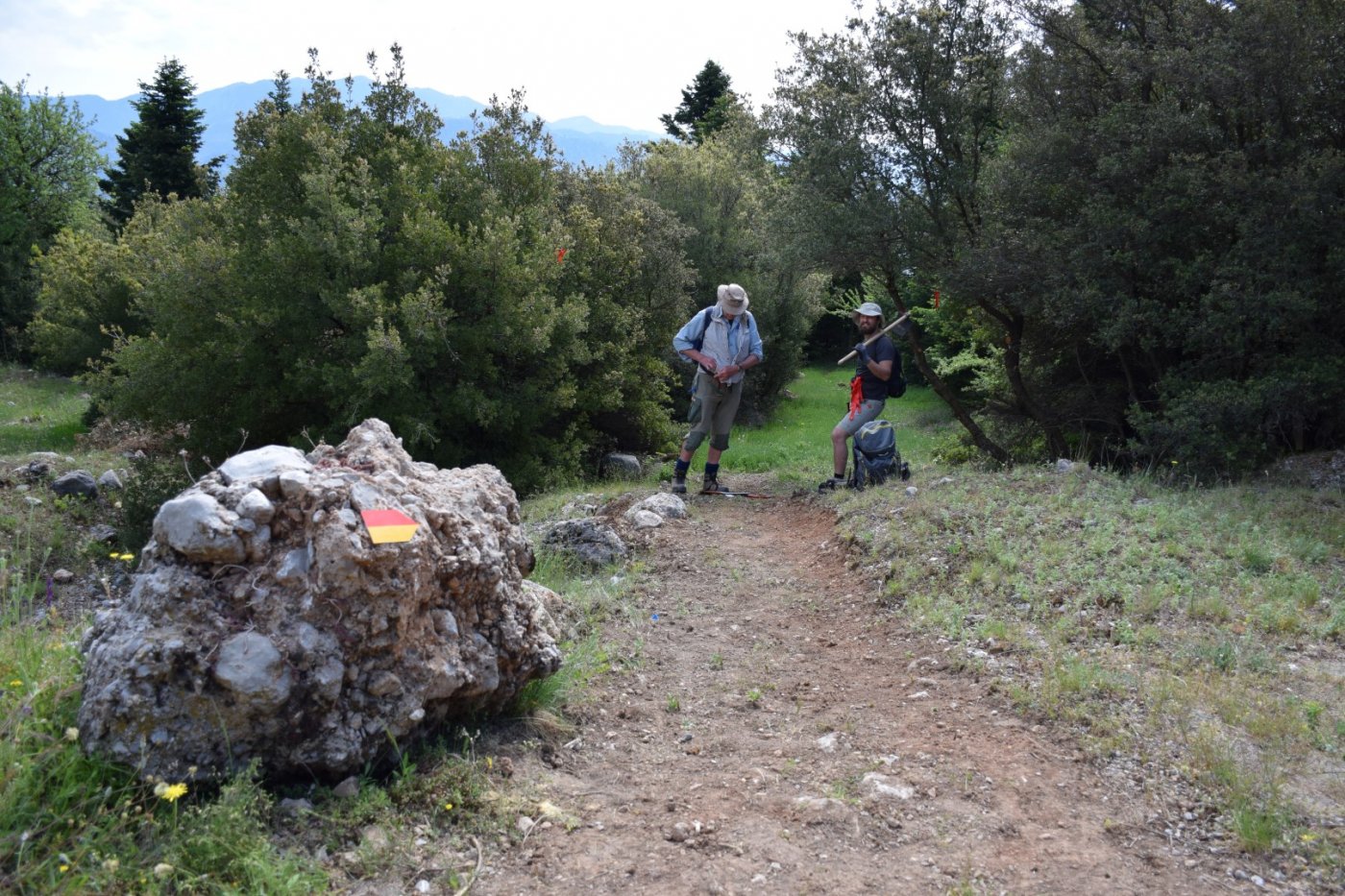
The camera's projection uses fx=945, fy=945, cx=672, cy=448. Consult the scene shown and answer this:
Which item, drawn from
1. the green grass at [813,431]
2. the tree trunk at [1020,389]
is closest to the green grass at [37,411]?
the green grass at [813,431]

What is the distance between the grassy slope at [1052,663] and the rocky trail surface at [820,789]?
235 millimetres

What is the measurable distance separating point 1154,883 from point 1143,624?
2.44 metres

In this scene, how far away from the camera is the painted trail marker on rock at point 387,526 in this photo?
3791 millimetres

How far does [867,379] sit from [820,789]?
7.04m

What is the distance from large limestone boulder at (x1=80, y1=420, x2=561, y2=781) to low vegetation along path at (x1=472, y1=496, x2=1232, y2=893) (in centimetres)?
69

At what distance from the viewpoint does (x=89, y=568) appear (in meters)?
10.2

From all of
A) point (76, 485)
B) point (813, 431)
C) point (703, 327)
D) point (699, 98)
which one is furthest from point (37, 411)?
point (699, 98)

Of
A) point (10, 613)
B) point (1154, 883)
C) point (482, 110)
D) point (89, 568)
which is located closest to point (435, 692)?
point (10, 613)

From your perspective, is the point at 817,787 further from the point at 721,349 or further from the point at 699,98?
the point at 699,98

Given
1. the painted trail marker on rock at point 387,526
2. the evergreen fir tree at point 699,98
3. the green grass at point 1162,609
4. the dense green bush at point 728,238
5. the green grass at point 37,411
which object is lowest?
the green grass at point 37,411

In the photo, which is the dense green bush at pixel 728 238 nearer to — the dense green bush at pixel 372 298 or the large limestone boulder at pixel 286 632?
the dense green bush at pixel 372 298

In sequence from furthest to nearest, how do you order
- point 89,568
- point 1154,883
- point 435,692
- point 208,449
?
point 208,449
point 89,568
point 435,692
point 1154,883

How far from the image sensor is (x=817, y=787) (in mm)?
4090

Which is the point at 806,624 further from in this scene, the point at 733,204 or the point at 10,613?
the point at 733,204
